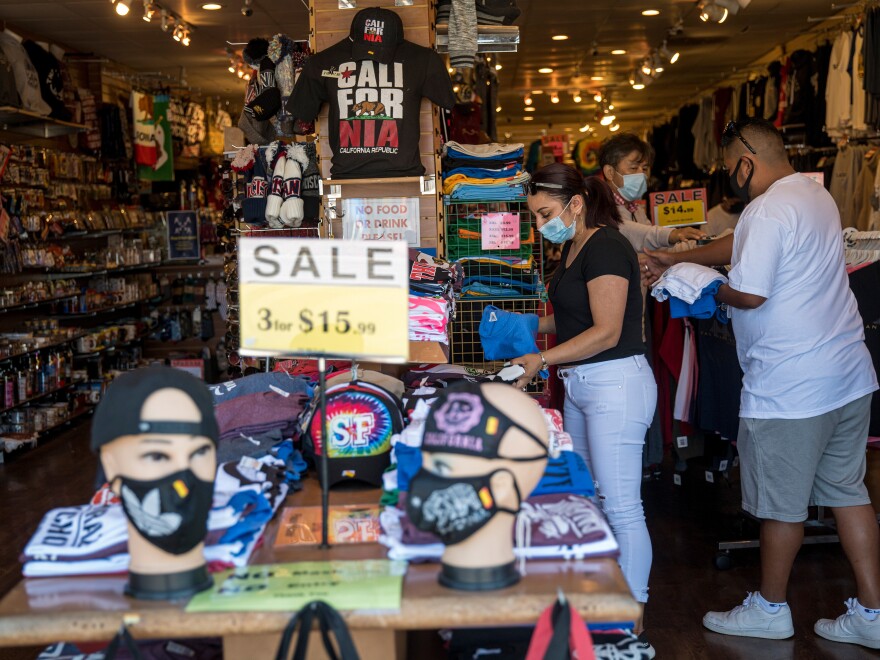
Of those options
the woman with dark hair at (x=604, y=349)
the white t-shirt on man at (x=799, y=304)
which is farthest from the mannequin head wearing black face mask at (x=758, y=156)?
the woman with dark hair at (x=604, y=349)

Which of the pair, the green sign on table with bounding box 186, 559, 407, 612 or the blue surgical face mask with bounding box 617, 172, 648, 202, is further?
the blue surgical face mask with bounding box 617, 172, 648, 202

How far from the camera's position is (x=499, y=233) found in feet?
13.8

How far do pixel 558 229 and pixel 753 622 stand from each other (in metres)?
1.64

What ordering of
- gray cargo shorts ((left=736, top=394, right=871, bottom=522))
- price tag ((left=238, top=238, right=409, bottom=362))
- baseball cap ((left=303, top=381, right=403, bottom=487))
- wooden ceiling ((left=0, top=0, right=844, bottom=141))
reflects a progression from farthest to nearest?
wooden ceiling ((left=0, top=0, right=844, bottom=141)) → gray cargo shorts ((left=736, top=394, right=871, bottom=522)) → baseball cap ((left=303, top=381, right=403, bottom=487)) → price tag ((left=238, top=238, right=409, bottom=362))

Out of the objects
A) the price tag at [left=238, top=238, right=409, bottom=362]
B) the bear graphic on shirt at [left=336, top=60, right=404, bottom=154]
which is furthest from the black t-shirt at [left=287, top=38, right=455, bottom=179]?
the price tag at [left=238, top=238, right=409, bottom=362]

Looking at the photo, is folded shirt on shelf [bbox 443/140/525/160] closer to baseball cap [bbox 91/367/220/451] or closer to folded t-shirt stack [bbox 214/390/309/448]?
folded t-shirt stack [bbox 214/390/309/448]

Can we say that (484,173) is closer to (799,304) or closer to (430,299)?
(430,299)

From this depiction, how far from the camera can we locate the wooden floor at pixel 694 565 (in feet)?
10.7

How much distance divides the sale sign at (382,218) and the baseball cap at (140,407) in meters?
2.30

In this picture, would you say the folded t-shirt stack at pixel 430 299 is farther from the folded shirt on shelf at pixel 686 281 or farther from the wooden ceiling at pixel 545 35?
the wooden ceiling at pixel 545 35

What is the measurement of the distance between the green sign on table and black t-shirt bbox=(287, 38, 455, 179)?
236 cm

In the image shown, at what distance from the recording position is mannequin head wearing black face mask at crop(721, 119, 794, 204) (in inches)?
127

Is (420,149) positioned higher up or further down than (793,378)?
higher up

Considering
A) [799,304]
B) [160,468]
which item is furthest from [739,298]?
[160,468]
